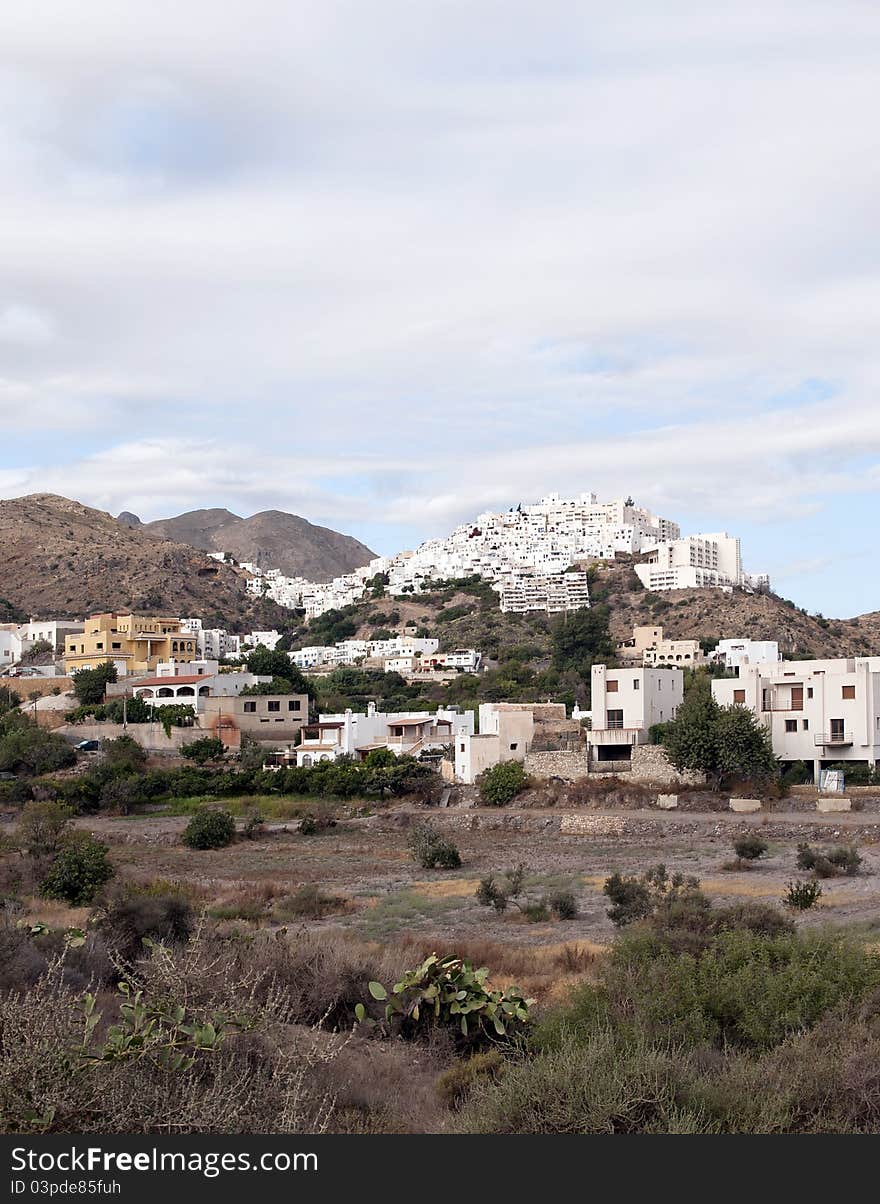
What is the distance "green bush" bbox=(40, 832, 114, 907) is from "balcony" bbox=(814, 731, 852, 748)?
83.8ft

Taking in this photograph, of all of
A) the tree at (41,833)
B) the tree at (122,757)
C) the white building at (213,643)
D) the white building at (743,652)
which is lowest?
the tree at (41,833)

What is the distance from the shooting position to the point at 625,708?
144ft

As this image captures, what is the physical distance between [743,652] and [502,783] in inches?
1503

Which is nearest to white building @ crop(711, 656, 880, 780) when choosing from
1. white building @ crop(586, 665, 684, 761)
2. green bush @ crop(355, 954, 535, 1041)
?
white building @ crop(586, 665, 684, 761)

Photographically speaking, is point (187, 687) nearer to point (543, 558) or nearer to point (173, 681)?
point (173, 681)

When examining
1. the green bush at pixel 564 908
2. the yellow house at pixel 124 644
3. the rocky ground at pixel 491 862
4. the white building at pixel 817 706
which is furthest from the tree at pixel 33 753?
the green bush at pixel 564 908

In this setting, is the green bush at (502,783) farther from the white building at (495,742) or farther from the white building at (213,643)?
the white building at (213,643)

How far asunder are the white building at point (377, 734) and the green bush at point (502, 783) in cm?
582

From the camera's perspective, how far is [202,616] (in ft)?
349

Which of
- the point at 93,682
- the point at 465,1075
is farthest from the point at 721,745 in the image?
the point at 93,682

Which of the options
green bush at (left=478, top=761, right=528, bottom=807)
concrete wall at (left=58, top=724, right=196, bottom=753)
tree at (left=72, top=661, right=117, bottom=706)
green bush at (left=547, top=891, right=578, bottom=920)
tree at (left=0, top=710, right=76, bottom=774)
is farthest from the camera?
tree at (left=72, top=661, right=117, bottom=706)

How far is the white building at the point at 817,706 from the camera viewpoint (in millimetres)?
38688

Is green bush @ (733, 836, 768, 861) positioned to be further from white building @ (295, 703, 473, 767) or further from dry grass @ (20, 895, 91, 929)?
white building @ (295, 703, 473, 767)

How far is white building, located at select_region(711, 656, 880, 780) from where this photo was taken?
38688 mm
